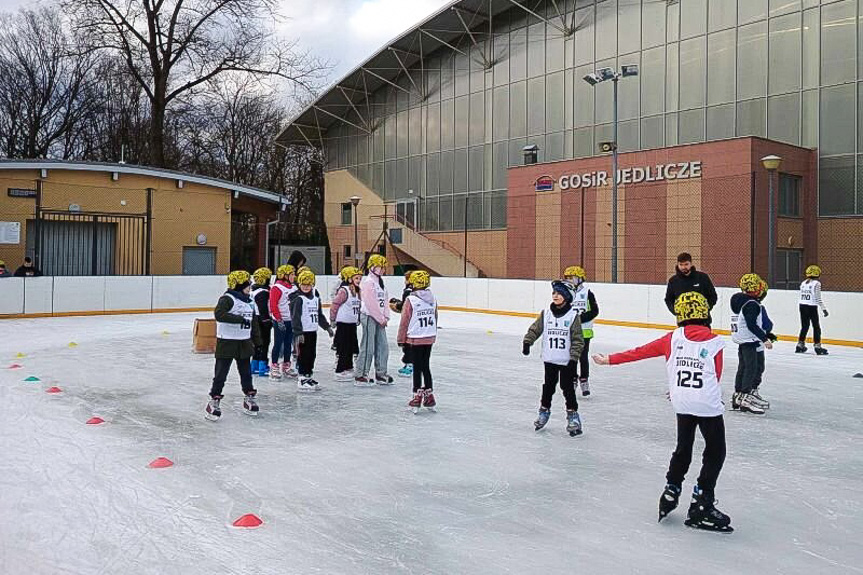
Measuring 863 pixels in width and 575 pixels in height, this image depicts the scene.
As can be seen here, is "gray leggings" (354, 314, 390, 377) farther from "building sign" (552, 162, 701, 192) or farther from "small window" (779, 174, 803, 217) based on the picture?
"small window" (779, 174, 803, 217)

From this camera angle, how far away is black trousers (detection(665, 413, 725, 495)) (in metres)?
4.38

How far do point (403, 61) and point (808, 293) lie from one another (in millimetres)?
28475

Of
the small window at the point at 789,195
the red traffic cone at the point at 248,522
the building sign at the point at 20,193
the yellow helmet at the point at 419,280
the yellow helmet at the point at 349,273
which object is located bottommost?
the red traffic cone at the point at 248,522

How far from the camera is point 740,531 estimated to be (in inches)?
170

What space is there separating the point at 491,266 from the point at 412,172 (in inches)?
411

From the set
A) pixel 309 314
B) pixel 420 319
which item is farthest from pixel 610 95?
pixel 420 319

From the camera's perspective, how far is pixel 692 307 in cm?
454

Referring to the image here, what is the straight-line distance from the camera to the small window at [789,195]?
2291cm

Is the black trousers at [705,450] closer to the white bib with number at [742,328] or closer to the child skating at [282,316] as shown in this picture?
the white bib with number at [742,328]

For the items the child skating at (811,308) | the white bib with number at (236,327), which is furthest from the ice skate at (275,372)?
the child skating at (811,308)

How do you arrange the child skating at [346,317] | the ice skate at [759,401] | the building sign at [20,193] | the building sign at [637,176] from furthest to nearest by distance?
the building sign at [637,176], the building sign at [20,193], the child skating at [346,317], the ice skate at [759,401]

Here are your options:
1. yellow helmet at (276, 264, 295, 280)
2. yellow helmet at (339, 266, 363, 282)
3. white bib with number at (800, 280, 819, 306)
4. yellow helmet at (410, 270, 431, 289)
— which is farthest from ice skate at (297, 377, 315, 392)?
white bib with number at (800, 280, 819, 306)

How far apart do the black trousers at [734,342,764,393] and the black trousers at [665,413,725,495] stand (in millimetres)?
3809

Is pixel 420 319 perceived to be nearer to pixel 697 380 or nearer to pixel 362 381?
pixel 362 381
